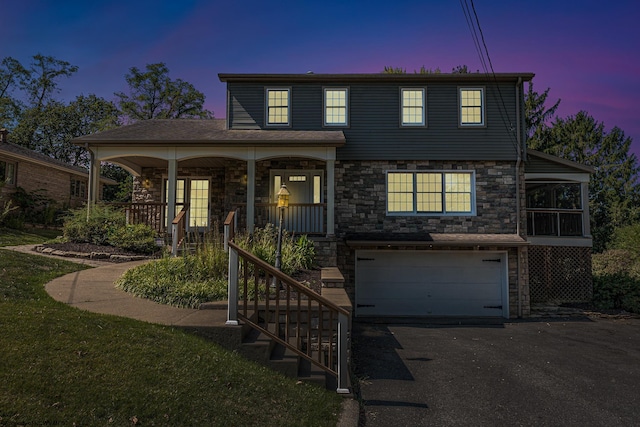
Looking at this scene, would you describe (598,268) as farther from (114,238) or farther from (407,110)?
(114,238)

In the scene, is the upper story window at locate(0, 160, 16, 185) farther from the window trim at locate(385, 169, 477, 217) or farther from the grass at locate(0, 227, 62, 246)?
the window trim at locate(385, 169, 477, 217)

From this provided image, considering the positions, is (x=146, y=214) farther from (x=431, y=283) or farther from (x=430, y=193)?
(x=431, y=283)

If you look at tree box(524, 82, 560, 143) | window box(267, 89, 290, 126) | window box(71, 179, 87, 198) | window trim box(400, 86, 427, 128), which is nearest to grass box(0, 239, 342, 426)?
window box(267, 89, 290, 126)

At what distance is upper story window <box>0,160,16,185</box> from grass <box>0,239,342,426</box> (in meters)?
16.6

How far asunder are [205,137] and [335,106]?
14.8ft

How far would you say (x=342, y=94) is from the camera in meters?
12.8

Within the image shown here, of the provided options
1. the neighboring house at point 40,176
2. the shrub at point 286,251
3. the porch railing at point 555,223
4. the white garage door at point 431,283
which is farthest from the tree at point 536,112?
the neighboring house at point 40,176

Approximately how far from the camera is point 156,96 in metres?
29.6

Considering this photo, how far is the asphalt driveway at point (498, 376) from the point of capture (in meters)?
4.57

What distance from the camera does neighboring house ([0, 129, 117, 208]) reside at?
57.8ft

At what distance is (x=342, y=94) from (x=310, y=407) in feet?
35.6

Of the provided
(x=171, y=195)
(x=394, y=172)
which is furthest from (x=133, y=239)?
(x=394, y=172)

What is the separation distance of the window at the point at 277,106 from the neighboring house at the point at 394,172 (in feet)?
0.12

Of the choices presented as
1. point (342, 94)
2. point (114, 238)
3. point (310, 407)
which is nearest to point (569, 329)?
point (310, 407)
